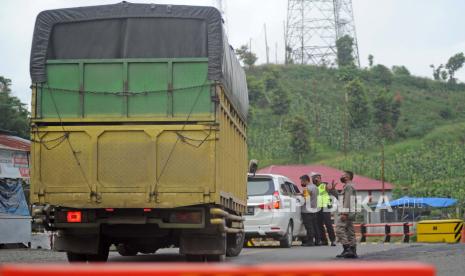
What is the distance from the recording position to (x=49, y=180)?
1066cm

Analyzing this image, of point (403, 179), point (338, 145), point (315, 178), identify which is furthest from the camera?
point (338, 145)

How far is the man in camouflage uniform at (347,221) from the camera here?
47.1 ft

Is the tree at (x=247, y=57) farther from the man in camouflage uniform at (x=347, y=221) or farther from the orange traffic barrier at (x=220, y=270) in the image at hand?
the orange traffic barrier at (x=220, y=270)

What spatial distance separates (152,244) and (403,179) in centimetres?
5766

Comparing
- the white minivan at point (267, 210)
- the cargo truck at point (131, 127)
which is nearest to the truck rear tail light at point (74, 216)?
the cargo truck at point (131, 127)

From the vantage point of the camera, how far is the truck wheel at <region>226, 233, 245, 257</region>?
1404cm

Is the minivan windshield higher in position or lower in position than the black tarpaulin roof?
lower

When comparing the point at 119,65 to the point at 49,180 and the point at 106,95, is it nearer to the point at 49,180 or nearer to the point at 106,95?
the point at 106,95

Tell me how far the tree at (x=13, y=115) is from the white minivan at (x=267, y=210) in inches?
778

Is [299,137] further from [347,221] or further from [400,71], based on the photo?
[347,221]

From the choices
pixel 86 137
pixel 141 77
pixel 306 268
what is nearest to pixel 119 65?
pixel 141 77

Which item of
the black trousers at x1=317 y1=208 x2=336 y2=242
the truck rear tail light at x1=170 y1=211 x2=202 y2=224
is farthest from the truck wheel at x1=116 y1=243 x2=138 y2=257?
the black trousers at x1=317 y1=208 x2=336 y2=242

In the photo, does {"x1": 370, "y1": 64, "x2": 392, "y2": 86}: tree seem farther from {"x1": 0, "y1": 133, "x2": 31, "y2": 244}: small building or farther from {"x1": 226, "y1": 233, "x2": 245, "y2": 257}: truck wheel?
{"x1": 226, "y1": 233, "x2": 245, "y2": 257}: truck wheel

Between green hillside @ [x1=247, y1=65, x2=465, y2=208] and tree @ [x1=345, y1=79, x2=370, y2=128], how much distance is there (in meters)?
0.10
